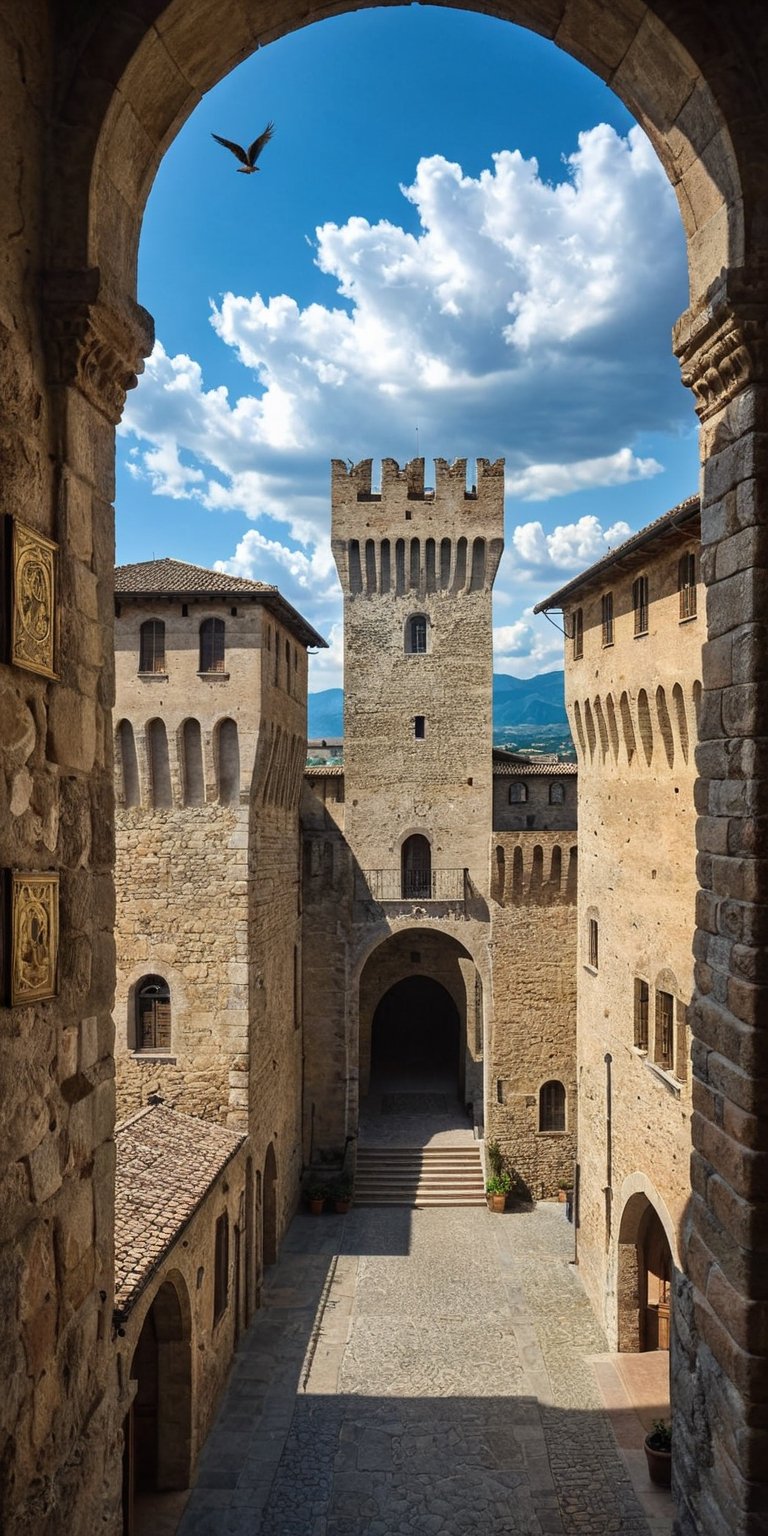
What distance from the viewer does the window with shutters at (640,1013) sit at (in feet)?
54.4

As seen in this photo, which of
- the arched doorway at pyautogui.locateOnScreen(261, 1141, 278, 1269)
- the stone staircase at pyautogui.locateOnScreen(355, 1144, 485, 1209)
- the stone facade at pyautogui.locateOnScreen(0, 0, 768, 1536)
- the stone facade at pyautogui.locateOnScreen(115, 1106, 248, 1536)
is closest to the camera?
the stone facade at pyautogui.locateOnScreen(0, 0, 768, 1536)

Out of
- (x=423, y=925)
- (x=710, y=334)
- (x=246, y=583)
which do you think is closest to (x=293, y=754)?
(x=246, y=583)

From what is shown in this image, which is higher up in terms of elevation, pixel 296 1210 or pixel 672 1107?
pixel 672 1107

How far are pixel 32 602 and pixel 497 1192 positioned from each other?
23.7 metres

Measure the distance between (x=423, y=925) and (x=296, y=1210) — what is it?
8.13 metres

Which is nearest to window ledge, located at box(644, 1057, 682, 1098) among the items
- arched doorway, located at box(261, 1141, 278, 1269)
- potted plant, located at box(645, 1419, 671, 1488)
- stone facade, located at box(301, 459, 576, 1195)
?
potted plant, located at box(645, 1419, 671, 1488)

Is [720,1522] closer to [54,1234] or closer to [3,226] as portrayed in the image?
[54,1234]

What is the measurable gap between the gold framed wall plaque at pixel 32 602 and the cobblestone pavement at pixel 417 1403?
13.6m

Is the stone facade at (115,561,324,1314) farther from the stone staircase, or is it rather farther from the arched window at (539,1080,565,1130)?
the arched window at (539,1080,565,1130)

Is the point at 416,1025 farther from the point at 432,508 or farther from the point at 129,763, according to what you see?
the point at 129,763

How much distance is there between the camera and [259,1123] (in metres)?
19.6

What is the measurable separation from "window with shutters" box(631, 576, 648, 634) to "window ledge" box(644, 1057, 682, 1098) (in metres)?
7.09

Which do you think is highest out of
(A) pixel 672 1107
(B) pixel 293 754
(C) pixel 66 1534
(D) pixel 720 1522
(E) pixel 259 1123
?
(B) pixel 293 754

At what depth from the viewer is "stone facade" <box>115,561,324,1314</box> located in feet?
61.2
